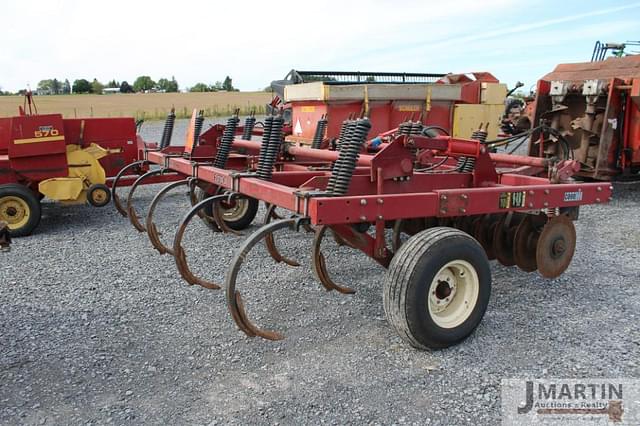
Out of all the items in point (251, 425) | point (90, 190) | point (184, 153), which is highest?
point (184, 153)

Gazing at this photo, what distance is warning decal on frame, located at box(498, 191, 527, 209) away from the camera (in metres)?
3.40

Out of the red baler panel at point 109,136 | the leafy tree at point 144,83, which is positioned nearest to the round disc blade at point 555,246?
the red baler panel at point 109,136

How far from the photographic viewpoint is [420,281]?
2.95 m

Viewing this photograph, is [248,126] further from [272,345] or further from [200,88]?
[200,88]

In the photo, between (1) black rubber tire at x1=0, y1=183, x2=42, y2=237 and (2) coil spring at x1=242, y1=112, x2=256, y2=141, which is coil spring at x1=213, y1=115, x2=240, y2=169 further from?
(1) black rubber tire at x1=0, y1=183, x2=42, y2=237

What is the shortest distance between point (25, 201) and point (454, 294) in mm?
4725

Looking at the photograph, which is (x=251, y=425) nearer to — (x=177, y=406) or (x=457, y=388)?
(x=177, y=406)

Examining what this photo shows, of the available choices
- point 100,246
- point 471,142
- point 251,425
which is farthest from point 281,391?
point 100,246

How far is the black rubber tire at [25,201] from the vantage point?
229 inches

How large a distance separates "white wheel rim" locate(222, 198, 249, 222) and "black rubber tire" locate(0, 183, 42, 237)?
6.55ft

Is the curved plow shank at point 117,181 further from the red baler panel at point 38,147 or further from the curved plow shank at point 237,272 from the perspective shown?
the curved plow shank at point 237,272

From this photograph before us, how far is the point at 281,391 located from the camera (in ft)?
8.99

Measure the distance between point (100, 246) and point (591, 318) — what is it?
4.33 m

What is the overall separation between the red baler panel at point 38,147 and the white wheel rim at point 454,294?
479 centimetres
